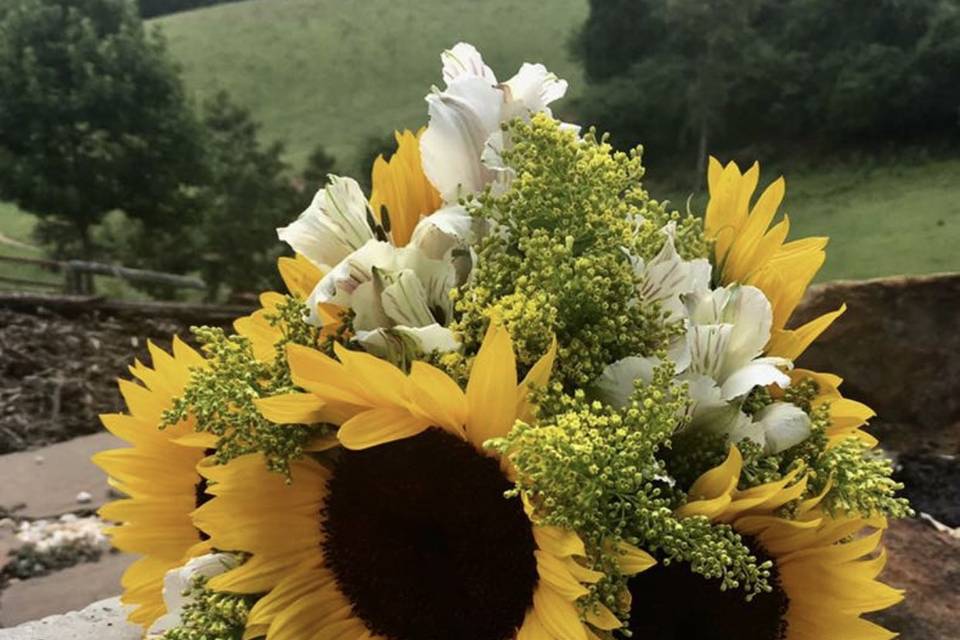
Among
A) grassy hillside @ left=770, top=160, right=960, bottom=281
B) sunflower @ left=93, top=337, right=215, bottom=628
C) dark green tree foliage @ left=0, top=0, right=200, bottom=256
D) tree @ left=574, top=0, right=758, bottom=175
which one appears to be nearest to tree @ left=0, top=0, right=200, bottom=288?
dark green tree foliage @ left=0, top=0, right=200, bottom=256

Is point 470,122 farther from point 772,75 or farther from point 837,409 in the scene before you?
point 772,75

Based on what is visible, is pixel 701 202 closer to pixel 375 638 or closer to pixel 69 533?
pixel 375 638

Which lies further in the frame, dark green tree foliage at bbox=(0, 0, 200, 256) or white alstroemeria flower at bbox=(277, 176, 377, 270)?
dark green tree foliage at bbox=(0, 0, 200, 256)

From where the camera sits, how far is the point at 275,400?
45 centimetres

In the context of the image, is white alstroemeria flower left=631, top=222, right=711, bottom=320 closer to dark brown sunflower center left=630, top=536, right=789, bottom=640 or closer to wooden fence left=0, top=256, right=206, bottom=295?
dark brown sunflower center left=630, top=536, right=789, bottom=640

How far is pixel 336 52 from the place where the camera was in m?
2.43

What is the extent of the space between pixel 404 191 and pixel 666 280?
16 cm

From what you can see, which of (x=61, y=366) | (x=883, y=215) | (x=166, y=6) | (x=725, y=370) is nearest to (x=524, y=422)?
(x=725, y=370)

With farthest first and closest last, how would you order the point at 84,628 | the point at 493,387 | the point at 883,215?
1. the point at 883,215
2. the point at 84,628
3. the point at 493,387

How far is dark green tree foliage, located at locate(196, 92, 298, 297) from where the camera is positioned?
2170 millimetres

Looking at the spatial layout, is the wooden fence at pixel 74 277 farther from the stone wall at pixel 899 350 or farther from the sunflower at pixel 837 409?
the sunflower at pixel 837 409

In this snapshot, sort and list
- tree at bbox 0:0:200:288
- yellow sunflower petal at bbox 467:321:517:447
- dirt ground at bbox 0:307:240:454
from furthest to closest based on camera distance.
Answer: tree at bbox 0:0:200:288 < dirt ground at bbox 0:307:240:454 < yellow sunflower petal at bbox 467:321:517:447

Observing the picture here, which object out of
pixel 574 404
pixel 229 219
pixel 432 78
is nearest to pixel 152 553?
pixel 574 404

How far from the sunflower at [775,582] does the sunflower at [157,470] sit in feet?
0.88
